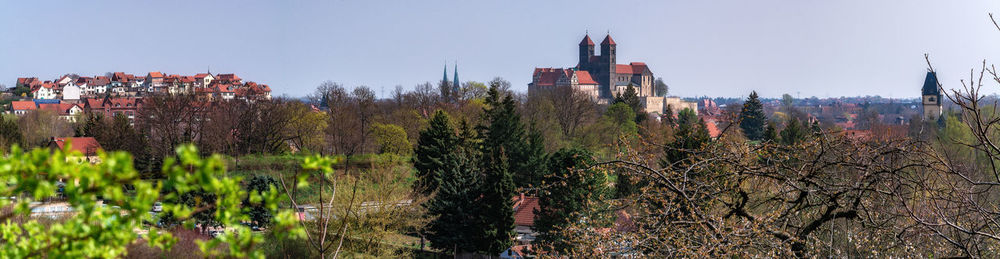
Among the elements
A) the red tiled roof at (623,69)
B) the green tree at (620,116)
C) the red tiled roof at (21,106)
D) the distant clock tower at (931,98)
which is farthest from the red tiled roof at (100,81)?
the distant clock tower at (931,98)

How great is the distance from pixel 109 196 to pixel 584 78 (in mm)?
103400

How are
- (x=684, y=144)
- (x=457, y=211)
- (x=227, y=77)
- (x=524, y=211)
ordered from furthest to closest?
1. (x=227, y=77)
2. (x=524, y=211)
3. (x=457, y=211)
4. (x=684, y=144)

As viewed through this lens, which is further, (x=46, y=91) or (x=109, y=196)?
(x=46, y=91)

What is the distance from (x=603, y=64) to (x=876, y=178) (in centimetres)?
10258

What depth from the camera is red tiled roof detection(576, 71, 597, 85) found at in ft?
337

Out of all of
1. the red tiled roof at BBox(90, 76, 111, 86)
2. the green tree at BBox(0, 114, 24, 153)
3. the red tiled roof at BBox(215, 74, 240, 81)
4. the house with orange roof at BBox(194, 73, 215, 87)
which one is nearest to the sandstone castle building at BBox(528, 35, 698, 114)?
the red tiled roof at BBox(215, 74, 240, 81)

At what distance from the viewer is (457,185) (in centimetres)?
2247

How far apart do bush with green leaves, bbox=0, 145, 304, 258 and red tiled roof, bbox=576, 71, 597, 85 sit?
3956 inches

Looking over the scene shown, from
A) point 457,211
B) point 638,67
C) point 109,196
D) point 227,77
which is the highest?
point 638,67

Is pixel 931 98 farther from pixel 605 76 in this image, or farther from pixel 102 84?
pixel 102 84

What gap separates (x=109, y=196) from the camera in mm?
Answer: 1828

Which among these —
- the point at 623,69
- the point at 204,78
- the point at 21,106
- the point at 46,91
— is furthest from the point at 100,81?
the point at 623,69

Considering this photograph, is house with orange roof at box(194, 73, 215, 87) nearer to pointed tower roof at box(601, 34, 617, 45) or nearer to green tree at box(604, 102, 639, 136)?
pointed tower roof at box(601, 34, 617, 45)

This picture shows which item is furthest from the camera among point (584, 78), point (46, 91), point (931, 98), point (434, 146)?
point (584, 78)
